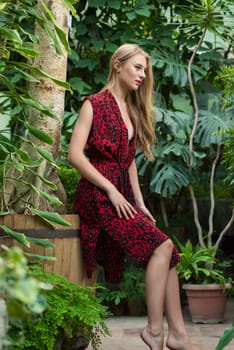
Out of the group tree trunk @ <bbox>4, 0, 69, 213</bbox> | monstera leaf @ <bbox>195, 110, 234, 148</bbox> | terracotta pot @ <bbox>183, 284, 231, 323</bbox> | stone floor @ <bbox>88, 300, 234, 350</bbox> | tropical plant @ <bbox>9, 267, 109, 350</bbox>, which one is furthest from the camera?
monstera leaf @ <bbox>195, 110, 234, 148</bbox>

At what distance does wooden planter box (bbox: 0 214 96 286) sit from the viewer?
3.21 m

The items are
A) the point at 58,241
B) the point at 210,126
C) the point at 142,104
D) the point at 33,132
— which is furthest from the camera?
the point at 210,126

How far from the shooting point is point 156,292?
10.9ft

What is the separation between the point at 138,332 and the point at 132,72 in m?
1.75

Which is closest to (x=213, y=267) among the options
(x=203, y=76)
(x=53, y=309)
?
(x=203, y=76)

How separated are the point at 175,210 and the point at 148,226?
9.57 ft

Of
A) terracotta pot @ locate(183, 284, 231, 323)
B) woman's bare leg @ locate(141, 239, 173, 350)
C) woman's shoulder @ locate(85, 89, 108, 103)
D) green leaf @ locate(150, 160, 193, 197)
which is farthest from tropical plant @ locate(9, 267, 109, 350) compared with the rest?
green leaf @ locate(150, 160, 193, 197)

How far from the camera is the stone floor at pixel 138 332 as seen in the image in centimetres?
405

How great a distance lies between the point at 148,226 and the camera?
3.37 m

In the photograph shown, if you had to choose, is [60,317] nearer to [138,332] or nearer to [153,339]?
[153,339]

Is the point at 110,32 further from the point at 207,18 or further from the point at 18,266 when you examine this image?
the point at 18,266

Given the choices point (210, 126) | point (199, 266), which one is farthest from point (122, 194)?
point (210, 126)

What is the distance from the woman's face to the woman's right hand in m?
0.54

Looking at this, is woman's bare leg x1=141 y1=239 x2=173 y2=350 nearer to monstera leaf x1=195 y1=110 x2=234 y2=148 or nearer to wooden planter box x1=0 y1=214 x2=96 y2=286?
wooden planter box x1=0 y1=214 x2=96 y2=286
